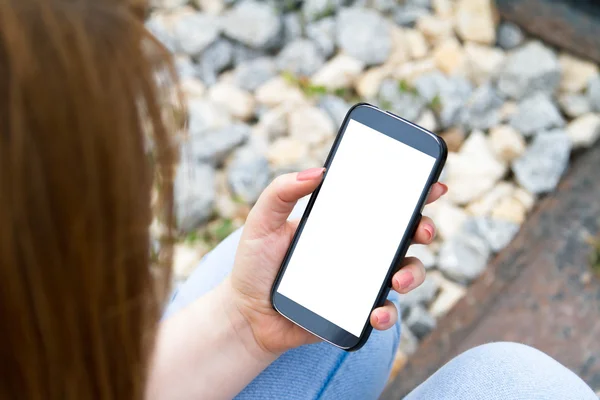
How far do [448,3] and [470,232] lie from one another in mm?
694

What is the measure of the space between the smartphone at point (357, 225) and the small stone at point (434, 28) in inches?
36.8

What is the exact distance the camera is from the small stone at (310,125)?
141cm

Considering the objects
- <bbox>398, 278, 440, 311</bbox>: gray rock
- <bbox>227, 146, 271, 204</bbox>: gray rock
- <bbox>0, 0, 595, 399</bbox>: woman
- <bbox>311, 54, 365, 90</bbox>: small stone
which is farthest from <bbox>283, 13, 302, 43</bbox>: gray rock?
<bbox>0, 0, 595, 399</bbox>: woman

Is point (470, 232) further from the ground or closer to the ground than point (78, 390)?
closer to the ground

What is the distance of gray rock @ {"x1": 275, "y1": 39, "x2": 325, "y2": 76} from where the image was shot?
5.00ft

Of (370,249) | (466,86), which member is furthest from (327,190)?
(466,86)

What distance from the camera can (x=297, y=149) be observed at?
4.60 feet

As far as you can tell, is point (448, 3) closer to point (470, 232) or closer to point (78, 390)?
point (470, 232)

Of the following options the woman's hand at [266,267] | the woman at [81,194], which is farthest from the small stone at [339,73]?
the woman at [81,194]

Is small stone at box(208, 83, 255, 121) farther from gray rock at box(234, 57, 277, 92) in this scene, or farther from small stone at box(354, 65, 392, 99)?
small stone at box(354, 65, 392, 99)

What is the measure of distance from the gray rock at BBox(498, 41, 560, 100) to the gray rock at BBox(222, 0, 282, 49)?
583mm

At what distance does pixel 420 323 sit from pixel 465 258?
0.17 meters

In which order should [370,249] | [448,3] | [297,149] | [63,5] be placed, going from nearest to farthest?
1. [63,5]
2. [370,249]
3. [297,149]
4. [448,3]

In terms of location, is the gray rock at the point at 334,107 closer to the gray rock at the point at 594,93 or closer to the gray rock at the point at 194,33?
the gray rock at the point at 194,33
